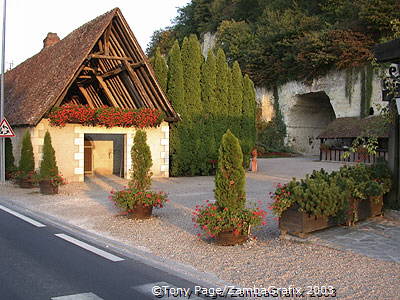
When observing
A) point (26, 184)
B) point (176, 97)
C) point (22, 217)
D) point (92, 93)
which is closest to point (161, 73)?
point (176, 97)

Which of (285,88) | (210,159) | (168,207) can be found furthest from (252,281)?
(285,88)

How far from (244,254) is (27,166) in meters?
11.5

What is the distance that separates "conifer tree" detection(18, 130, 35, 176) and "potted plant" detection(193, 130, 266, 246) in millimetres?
10401

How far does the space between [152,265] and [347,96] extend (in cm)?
3230

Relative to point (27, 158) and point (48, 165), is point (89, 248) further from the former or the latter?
point (27, 158)

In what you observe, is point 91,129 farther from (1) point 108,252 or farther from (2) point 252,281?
(2) point 252,281

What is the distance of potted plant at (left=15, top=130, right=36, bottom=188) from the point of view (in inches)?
604

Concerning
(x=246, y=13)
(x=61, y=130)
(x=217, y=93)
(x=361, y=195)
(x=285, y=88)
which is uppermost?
(x=246, y=13)

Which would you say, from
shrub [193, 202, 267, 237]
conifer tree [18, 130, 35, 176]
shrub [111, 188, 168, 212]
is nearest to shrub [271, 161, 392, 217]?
shrub [193, 202, 267, 237]

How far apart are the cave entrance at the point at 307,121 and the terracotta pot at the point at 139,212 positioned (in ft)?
109

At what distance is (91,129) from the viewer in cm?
1709

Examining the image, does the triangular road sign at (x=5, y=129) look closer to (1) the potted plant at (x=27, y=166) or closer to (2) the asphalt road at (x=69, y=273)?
(1) the potted plant at (x=27, y=166)

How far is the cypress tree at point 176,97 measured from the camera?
1933 cm

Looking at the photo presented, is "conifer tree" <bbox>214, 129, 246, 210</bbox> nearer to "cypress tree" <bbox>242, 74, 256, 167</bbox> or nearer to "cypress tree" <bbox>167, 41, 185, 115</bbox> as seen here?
"cypress tree" <bbox>167, 41, 185, 115</bbox>
